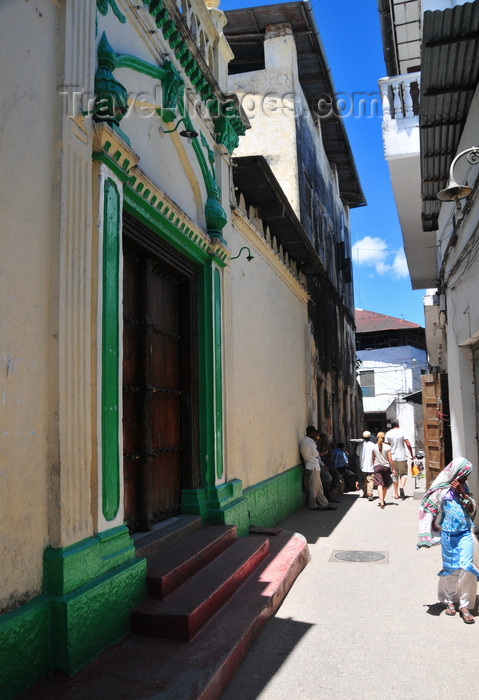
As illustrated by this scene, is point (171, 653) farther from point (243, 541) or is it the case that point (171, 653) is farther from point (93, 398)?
point (243, 541)

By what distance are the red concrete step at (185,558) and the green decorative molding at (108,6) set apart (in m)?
3.93

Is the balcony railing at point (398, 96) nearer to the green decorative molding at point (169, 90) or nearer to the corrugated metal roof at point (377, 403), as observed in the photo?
the green decorative molding at point (169, 90)

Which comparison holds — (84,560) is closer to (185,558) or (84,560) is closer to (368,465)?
(185,558)

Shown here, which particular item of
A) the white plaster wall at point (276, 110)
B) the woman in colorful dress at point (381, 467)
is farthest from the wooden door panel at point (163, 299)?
the white plaster wall at point (276, 110)

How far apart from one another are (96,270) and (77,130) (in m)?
0.84

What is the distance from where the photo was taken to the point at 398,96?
9367mm

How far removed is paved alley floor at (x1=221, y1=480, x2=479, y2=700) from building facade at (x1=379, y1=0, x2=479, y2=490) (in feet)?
7.24

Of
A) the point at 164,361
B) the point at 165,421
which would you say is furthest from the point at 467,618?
the point at 164,361

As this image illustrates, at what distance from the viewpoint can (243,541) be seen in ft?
18.4

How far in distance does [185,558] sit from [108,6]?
4122mm

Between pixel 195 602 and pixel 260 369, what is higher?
pixel 260 369

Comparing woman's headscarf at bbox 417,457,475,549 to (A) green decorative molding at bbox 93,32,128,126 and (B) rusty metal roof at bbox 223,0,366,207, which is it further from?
(B) rusty metal roof at bbox 223,0,366,207

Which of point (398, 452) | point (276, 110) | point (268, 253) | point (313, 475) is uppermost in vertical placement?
point (276, 110)

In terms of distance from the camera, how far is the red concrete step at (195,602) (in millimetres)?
3590
